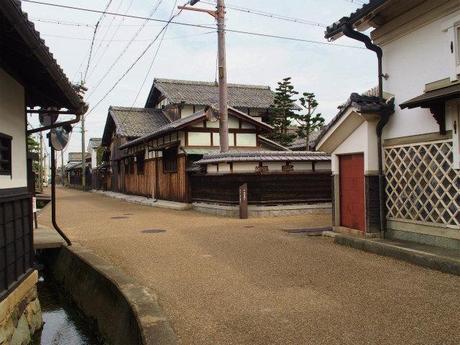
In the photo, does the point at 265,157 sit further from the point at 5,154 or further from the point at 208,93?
the point at 208,93

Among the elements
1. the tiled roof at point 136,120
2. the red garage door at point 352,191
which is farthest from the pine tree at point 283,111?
the red garage door at point 352,191

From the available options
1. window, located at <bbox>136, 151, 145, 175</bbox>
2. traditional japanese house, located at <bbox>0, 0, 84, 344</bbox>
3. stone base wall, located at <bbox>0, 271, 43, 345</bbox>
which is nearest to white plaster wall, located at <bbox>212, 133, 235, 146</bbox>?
window, located at <bbox>136, 151, 145, 175</bbox>

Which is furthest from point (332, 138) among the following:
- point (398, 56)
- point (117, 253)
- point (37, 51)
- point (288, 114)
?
point (288, 114)

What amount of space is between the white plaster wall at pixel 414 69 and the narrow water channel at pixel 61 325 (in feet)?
24.3

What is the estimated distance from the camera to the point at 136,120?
33438 millimetres

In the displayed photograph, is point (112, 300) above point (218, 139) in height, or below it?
below

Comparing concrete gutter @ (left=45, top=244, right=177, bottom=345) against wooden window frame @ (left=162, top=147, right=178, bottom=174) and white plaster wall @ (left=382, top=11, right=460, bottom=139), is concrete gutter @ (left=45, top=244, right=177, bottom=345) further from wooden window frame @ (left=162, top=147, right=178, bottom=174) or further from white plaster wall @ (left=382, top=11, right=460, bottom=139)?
wooden window frame @ (left=162, top=147, right=178, bottom=174)

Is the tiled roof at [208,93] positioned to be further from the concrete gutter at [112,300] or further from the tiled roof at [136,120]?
the concrete gutter at [112,300]

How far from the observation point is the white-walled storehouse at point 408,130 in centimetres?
786

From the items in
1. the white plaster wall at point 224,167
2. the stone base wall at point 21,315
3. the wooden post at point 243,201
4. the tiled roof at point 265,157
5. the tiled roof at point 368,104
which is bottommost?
the stone base wall at point 21,315

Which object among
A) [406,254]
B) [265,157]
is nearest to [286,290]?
[406,254]

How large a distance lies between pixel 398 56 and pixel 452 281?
203 inches

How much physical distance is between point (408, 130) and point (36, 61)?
7.30m

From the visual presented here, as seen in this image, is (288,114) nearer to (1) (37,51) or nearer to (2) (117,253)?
(2) (117,253)
